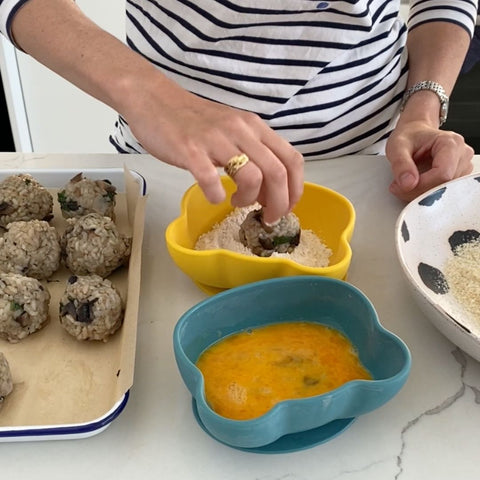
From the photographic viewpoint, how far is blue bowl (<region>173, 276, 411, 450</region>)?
562mm

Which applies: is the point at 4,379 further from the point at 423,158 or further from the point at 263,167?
the point at 423,158

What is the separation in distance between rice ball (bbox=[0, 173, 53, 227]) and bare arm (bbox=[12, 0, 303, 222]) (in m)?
0.18

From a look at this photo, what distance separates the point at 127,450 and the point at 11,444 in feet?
0.35

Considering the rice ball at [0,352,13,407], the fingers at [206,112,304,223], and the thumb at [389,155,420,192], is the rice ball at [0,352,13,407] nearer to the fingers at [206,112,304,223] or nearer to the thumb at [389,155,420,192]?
the fingers at [206,112,304,223]

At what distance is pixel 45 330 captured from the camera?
2.40ft

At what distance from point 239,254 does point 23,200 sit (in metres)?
0.31

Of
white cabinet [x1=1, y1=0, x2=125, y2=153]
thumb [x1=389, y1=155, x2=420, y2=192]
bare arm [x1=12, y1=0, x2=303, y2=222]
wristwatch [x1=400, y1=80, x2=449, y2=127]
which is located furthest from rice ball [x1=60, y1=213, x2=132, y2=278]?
white cabinet [x1=1, y1=0, x2=125, y2=153]

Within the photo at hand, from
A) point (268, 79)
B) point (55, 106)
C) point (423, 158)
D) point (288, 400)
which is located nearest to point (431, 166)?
point (423, 158)

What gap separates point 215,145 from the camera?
0.64m

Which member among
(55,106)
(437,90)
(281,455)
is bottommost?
(55,106)

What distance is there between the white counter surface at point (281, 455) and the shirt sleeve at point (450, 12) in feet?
1.62

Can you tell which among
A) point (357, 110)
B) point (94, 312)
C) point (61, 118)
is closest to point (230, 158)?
point (94, 312)

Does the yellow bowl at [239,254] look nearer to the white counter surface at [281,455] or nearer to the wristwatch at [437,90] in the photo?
the white counter surface at [281,455]

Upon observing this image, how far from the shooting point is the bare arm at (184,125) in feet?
2.09
